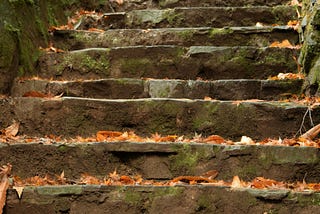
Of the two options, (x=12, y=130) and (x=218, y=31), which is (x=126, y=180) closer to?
(x=12, y=130)

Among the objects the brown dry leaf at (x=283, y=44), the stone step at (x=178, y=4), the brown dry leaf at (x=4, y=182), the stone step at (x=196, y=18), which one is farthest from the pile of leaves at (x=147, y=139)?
the stone step at (x=178, y=4)

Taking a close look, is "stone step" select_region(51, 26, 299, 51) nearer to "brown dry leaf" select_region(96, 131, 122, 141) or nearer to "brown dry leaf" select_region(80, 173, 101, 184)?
"brown dry leaf" select_region(96, 131, 122, 141)

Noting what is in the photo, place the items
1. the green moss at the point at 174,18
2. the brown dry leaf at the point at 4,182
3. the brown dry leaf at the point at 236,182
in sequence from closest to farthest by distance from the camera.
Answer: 1. the brown dry leaf at the point at 4,182
2. the brown dry leaf at the point at 236,182
3. the green moss at the point at 174,18

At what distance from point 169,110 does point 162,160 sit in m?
0.58

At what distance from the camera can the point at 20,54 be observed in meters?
4.97

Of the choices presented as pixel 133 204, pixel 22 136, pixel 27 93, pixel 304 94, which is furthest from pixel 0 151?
pixel 304 94

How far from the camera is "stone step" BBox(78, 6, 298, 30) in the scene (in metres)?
6.10

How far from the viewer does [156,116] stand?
4348 millimetres

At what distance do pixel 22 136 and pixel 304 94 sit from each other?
7.28 feet

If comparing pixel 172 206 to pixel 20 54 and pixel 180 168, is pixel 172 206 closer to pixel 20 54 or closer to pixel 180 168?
pixel 180 168

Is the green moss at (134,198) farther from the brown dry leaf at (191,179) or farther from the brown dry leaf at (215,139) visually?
the brown dry leaf at (215,139)

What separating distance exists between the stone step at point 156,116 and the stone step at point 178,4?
2.73 meters

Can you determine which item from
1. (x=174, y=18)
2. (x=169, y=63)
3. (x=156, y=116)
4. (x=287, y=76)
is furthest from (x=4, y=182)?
(x=174, y=18)

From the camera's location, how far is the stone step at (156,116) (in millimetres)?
4242
